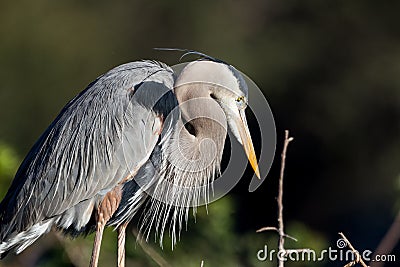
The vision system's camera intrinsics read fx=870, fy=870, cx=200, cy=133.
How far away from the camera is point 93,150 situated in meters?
3.27

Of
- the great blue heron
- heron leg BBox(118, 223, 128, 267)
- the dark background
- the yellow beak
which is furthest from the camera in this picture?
the dark background

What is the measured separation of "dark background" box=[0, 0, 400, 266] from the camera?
8.74m

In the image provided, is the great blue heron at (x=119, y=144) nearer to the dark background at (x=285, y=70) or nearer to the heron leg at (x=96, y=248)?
the heron leg at (x=96, y=248)

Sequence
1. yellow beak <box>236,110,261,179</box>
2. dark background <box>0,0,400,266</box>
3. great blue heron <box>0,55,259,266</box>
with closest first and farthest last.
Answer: yellow beak <box>236,110,261,179</box> → great blue heron <box>0,55,259,266</box> → dark background <box>0,0,400,266</box>

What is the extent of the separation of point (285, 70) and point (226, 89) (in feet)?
21.8

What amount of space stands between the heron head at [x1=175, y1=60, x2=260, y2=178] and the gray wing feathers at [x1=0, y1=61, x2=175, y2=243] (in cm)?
14

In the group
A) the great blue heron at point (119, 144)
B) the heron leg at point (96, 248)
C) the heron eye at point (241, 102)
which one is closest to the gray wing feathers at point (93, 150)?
the great blue heron at point (119, 144)

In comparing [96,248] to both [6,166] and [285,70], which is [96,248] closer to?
[6,166]

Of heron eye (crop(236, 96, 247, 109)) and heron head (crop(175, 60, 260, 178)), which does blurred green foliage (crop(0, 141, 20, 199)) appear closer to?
heron head (crop(175, 60, 260, 178))

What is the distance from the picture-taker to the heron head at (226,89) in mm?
3121

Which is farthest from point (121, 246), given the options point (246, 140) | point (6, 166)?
point (246, 140)

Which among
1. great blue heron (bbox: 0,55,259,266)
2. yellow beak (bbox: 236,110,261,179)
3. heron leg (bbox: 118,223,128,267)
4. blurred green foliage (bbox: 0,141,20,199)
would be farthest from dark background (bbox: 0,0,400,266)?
yellow beak (bbox: 236,110,261,179)

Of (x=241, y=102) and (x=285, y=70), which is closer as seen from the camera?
(x=241, y=102)

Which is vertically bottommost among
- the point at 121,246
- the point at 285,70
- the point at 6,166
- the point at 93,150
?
the point at 121,246
